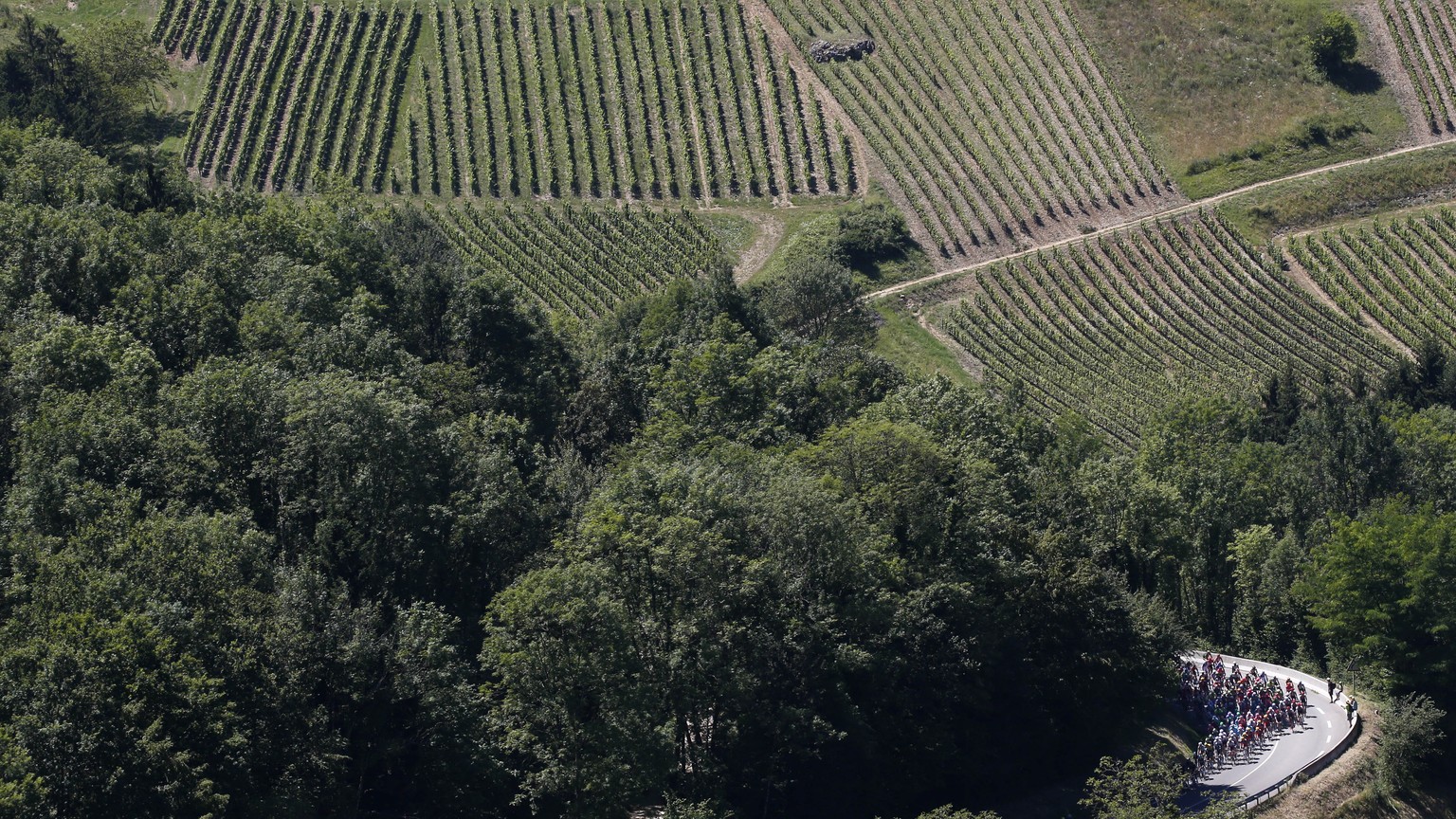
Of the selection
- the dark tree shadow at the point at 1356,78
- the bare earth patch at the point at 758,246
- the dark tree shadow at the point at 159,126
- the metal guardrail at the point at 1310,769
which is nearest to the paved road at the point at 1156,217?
the dark tree shadow at the point at 1356,78

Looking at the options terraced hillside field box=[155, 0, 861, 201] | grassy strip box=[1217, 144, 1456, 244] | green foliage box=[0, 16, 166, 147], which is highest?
green foliage box=[0, 16, 166, 147]

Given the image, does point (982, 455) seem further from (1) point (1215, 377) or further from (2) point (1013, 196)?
(2) point (1013, 196)

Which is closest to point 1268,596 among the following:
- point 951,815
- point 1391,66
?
point 951,815

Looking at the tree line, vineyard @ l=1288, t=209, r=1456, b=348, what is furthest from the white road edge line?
vineyard @ l=1288, t=209, r=1456, b=348

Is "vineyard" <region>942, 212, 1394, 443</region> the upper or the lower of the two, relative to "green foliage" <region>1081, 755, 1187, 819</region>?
lower

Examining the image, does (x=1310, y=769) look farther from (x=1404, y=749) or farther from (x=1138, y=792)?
(x=1138, y=792)

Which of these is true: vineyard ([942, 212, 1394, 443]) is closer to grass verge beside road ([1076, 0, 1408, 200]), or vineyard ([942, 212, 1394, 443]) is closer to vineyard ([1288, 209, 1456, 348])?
vineyard ([1288, 209, 1456, 348])
